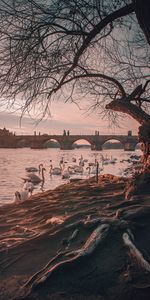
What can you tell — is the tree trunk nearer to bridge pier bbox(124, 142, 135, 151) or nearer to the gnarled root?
the gnarled root

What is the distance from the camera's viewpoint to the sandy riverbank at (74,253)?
6.27 metres

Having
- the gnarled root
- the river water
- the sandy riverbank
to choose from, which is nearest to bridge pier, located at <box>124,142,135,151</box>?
the river water

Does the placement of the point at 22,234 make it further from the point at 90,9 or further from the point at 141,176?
the point at 90,9

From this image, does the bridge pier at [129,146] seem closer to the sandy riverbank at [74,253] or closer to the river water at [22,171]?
the river water at [22,171]

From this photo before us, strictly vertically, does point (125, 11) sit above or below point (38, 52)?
above

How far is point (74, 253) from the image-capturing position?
717 cm

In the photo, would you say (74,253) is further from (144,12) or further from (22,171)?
(22,171)

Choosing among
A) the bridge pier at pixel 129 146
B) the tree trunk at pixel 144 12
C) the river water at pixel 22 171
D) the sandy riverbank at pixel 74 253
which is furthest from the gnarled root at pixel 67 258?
the bridge pier at pixel 129 146

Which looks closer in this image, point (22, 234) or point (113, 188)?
point (22, 234)

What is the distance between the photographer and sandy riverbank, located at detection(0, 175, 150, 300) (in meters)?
6.27

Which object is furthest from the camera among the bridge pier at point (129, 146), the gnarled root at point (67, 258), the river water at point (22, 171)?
the bridge pier at point (129, 146)

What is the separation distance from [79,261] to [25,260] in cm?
150

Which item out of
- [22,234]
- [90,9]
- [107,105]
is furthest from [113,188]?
[90,9]

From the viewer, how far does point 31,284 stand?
260 inches
